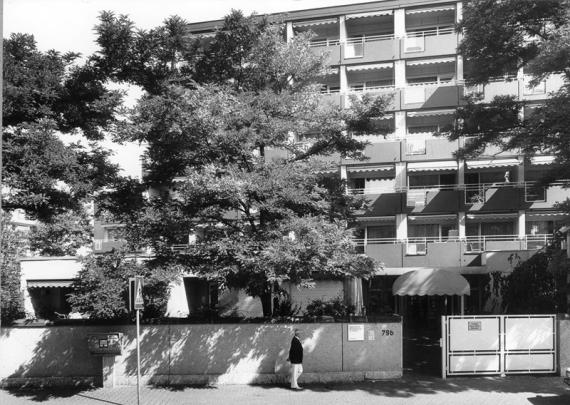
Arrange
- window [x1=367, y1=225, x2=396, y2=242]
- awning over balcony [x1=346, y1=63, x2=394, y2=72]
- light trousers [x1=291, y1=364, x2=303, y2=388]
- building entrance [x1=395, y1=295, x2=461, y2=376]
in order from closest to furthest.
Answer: light trousers [x1=291, y1=364, x2=303, y2=388] → building entrance [x1=395, y1=295, x2=461, y2=376] → window [x1=367, y1=225, x2=396, y2=242] → awning over balcony [x1=346, y1=63, x2=394, y2=72]

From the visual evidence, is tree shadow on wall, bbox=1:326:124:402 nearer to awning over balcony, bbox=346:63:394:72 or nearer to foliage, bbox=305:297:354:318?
foliage, bbox=305:297:354:318

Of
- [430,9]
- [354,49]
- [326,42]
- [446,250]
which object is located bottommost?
[446,250]

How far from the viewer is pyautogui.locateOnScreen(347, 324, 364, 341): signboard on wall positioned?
14062 millimetres

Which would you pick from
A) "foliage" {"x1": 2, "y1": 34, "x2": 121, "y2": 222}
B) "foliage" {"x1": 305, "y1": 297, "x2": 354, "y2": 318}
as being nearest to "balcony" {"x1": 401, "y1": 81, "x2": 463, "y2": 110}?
"foliage" {"x1": 305, "y1": 297, "x2": 354, "y2": 318}

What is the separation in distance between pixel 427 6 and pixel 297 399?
971 inches

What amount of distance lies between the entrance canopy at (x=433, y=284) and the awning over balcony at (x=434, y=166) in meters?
9.57

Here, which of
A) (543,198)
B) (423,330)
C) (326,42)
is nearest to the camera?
(423,330)

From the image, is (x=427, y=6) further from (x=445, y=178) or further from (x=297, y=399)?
(x=297, y=399)

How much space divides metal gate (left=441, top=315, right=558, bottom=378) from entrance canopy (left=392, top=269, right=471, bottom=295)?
5.83m

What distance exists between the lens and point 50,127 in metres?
13.0

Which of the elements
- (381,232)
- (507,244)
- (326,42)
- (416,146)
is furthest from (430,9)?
(507,244)

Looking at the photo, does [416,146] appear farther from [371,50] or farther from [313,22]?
[313,22]

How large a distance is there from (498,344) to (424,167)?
16.2 metres

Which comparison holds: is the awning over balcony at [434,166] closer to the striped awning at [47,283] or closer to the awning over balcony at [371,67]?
the awning over balcony at [371,67]
